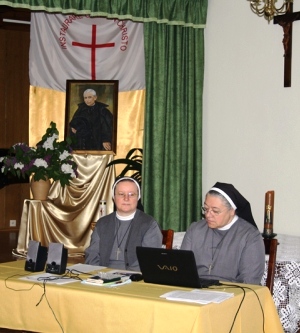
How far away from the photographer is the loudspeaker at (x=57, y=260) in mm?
4074

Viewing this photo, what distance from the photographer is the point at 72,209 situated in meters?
8.17

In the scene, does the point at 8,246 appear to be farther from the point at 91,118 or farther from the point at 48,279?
the point at 48,279

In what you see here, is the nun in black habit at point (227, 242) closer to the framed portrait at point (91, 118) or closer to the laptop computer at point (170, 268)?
the laptop computer at point (170, 268)

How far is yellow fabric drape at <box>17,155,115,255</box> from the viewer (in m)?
7.95

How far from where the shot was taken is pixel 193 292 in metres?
3.56

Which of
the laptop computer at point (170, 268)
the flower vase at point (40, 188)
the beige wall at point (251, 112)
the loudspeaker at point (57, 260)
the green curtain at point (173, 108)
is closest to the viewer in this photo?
the laptop computer at point (170, 268)

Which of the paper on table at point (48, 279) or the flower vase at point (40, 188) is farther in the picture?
the flower vase at point (40, 188)

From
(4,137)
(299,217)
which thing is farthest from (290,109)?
(4,137)

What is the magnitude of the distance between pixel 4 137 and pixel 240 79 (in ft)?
15.7

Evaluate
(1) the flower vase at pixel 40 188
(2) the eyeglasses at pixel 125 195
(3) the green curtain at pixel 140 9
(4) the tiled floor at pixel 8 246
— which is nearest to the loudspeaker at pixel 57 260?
(2) the eyeglasses at pixel 125 195

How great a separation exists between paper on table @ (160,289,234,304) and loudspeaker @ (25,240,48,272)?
3.17ft

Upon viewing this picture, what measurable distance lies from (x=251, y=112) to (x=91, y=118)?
2.35 metres

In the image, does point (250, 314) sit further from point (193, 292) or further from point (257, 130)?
point (257, 130)

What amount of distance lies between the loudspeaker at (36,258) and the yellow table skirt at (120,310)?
116mm
